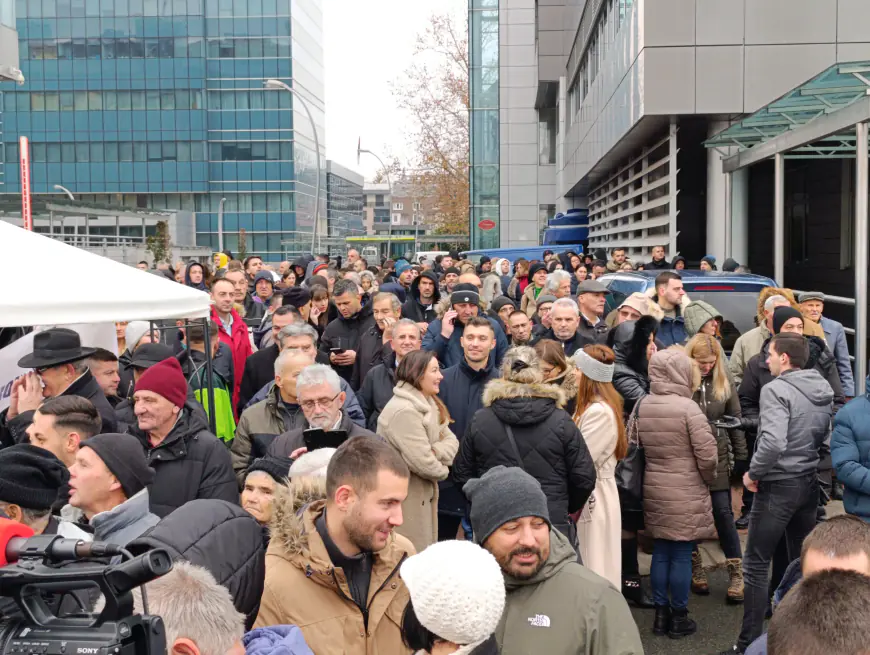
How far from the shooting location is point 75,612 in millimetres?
2105

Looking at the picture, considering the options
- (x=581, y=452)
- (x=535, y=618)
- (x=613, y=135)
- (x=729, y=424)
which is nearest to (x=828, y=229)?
(x=613, y=135)

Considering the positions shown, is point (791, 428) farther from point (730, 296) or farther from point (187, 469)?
point (730, 296)

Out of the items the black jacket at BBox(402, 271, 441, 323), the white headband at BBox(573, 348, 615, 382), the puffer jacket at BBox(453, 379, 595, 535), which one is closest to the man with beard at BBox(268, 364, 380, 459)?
the puffer jacket at BBox(453, 379, 595, 535)

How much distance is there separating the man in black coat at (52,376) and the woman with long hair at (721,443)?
13.3 ft

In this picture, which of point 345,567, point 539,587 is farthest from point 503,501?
point 345,567

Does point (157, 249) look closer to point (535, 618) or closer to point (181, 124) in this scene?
point (181, 124)

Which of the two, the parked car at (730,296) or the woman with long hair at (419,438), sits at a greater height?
the parked car at (730,296)

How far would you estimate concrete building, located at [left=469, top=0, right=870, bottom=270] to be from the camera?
1650 centimetres

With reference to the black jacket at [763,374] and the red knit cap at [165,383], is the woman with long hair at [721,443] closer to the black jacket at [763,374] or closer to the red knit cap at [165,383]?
the black jacket at [763,374]

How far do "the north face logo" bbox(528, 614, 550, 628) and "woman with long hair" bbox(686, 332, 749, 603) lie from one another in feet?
12.4

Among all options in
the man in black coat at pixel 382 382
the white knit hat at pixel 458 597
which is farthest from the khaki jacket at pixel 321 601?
the man in black coat at pixel 382 382

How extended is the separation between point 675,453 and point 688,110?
37.0 ft

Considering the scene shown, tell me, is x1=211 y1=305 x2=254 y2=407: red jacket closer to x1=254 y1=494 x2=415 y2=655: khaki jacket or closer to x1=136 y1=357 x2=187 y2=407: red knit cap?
x1=136 y1=357 x2=187 y2=407: red knit cap

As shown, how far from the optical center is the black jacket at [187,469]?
16.8 feet
